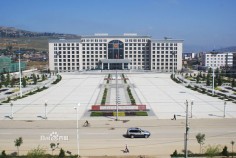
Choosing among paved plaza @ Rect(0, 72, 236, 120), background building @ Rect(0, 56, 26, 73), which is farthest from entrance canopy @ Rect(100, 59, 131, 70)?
paved plaza @ Rect(0, 72, 236, 120)

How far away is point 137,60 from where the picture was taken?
332 feet

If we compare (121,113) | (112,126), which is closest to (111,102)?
(121,113)

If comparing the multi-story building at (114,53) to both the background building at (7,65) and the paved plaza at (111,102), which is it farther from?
the paved plaza at (111,102)

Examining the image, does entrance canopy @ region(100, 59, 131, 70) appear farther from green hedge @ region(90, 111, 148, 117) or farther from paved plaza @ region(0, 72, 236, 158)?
green hedge @ region(90, 111, 148, 117)

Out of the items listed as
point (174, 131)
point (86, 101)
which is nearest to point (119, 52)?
point (86, 101)

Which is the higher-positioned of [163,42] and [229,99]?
→ [163,42]

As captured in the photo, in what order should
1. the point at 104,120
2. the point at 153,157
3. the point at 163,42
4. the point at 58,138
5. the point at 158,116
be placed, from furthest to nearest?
the point at 163,42, the point at 158,116, the point at 104,120, the point at 58,138, the point at 153,157

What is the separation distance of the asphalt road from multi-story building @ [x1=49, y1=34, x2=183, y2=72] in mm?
68406

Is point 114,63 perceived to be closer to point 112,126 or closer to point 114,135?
point 112,126

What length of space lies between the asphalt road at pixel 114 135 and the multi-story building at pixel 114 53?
68406 mm

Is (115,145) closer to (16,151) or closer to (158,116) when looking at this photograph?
(16,151)

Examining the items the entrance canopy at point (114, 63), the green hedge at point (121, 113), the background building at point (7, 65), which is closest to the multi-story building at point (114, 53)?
the entrance canopy at point (114, 63)

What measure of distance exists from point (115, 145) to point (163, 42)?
79589 mm

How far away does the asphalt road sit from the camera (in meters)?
20.9
